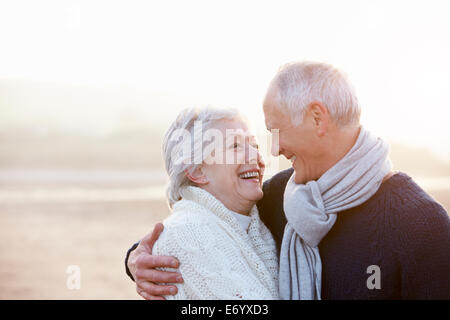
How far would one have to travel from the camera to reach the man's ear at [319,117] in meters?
2.58

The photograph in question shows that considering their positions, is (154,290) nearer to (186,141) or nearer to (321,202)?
(186,141)

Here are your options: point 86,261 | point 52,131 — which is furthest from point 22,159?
point 86,261

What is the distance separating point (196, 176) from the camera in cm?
289

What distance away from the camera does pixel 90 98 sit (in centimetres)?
3272

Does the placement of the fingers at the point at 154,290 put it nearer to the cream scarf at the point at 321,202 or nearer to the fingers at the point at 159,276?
the fingers at the point at 159,276

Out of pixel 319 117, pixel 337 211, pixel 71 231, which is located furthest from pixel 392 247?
pixel 71 231

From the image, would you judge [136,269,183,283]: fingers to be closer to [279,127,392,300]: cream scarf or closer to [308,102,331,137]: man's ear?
[279,127,392,300]: cream scarf

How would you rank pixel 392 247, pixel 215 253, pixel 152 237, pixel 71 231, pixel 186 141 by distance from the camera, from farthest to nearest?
pixel 71 231
pixel 186 141
pixel 152 237
pixel 215 253
pixel 392 247

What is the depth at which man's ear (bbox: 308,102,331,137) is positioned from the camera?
2582 millimetres

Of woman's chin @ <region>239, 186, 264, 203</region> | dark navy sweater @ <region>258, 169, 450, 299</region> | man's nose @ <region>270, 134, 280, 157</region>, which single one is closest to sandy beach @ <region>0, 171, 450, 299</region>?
woman's chin @ <region>239, 186, 264, 203</region>

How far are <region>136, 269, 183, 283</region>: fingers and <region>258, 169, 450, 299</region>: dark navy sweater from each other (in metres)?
0.65

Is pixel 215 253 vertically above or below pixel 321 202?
below

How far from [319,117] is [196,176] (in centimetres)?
69

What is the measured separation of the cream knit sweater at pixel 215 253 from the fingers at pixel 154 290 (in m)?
0.03
